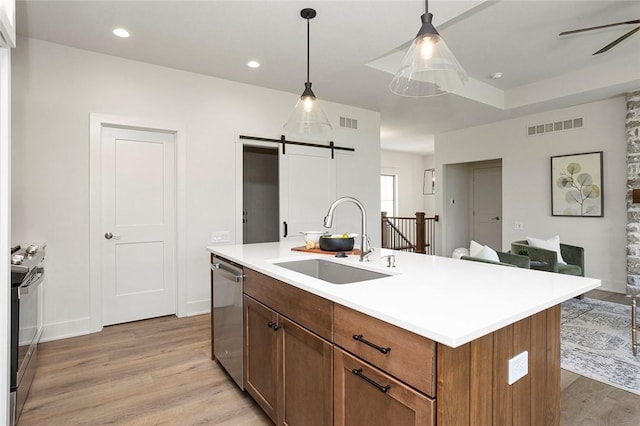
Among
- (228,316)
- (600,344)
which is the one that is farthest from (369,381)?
(600,344)

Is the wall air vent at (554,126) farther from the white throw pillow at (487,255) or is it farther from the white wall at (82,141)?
the white wall at (82,141)

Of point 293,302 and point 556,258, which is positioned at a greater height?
point 293,302

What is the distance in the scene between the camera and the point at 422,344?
3.34ft

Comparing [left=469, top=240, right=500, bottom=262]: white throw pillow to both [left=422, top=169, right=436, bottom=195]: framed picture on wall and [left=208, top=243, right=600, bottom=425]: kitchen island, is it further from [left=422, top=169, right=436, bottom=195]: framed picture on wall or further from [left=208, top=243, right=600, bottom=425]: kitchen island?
[left=422, top=169, right=436, bottom=195]: framed picture on wall

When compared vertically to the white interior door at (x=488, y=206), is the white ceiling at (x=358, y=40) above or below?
above

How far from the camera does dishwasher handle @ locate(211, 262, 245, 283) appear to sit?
219cm

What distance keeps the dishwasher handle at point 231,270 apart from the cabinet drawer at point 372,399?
101cm

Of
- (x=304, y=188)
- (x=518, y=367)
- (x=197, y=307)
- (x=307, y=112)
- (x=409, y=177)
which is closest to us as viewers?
(x=518, y=367)

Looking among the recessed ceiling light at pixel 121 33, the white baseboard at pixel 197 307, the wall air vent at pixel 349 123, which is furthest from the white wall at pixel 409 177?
the recessed ceiling light at pixel 121 33

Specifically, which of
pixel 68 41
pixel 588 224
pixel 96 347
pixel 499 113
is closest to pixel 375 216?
pixel 499 113

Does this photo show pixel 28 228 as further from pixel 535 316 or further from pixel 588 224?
pixel 588 224

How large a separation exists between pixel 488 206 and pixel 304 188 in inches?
187

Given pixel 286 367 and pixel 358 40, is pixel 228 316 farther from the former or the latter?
pixel 358 40

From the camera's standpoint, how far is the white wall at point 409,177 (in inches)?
385
